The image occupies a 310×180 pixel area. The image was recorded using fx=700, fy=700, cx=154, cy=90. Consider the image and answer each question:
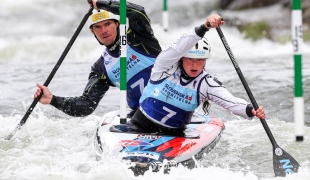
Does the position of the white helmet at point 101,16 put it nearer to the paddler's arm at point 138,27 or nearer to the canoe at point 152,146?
the paddler's arm at point 138,27

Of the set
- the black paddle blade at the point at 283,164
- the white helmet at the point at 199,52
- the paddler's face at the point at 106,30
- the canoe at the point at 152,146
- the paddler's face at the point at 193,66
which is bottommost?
the black paddle blade at the point at 283,164

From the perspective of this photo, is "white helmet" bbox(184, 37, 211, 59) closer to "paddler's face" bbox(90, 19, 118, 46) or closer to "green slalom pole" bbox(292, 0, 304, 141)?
"paddler's face" bbox(90, 19, 118, 46)

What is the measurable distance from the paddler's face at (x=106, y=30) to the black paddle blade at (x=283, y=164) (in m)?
2.11

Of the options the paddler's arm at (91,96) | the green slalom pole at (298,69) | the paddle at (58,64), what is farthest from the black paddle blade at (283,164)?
the paddle at (58,64)

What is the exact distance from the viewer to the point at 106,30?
23.7 feet

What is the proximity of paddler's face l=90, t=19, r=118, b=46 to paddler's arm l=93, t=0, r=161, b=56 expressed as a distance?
161mm

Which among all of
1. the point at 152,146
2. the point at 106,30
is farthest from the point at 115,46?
the point at 152,146

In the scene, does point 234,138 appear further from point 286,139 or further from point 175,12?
point 175,12

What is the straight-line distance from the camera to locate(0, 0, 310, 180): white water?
6.22m

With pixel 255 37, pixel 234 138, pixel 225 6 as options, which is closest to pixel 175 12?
pixel 225 6

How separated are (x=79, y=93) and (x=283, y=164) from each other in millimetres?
5238

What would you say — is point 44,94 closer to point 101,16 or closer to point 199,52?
point 101,16

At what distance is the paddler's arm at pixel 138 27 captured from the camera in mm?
6980

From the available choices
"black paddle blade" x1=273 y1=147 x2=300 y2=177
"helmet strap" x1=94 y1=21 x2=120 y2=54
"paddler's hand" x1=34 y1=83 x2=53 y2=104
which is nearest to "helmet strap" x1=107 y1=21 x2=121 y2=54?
"helmet strap" x1=94 y1=21 x2=120 y2=54
